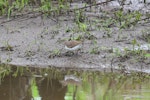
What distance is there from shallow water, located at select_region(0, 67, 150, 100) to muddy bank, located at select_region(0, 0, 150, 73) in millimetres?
263

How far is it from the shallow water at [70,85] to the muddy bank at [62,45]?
263mm

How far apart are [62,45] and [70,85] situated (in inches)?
60.3

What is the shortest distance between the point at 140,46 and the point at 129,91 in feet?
5.40

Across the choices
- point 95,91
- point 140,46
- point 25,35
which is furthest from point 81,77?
point 25,35

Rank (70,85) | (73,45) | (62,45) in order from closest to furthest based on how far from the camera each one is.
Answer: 1. (70,85)
2. (73,45)
3. (62,45)

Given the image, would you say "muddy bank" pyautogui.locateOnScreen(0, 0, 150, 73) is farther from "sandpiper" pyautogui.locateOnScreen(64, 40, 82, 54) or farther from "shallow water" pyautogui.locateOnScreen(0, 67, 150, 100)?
"shallow water" pyautogui.locateOnScreen(0, 67, 150, 100)

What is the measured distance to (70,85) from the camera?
16.9ft

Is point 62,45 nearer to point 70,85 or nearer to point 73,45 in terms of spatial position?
point 73,45

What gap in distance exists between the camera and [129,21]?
7352mm

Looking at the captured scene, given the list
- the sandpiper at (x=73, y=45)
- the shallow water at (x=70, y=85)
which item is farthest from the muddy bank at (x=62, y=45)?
the shallow water at (x=70, y=85)

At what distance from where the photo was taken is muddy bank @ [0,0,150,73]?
6.01m

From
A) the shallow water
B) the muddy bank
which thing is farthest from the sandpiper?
the shallow water

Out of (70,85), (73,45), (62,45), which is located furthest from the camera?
(62,45)

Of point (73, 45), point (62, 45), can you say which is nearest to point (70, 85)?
point (73, 45)
